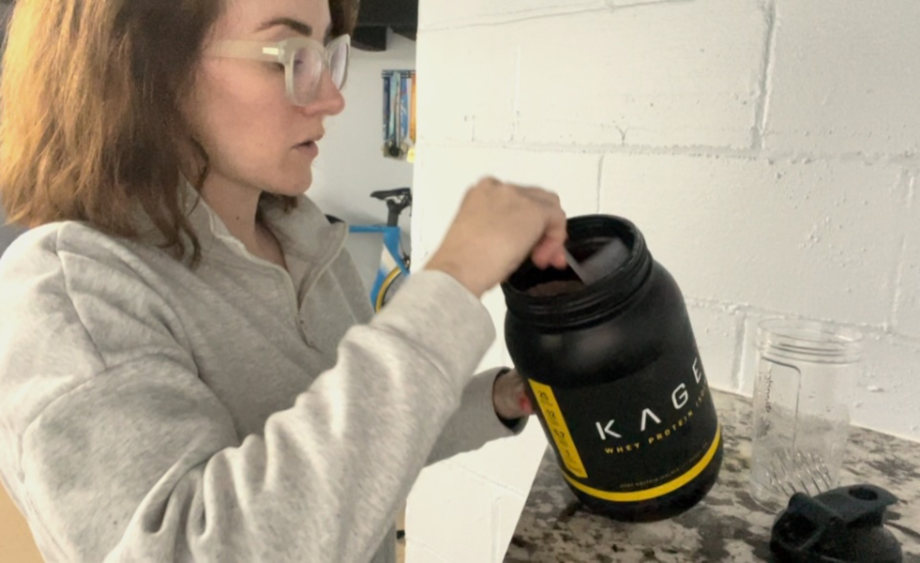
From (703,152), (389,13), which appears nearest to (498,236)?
(703,152)

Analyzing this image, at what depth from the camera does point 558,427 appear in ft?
1.82

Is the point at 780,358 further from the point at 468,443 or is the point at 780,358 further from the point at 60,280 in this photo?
the point at 60,280

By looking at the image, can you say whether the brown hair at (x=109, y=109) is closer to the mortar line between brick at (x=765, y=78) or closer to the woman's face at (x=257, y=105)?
the woman's face at (x=257, y=105)

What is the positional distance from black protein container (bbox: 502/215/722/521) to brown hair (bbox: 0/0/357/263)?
36 centimetres

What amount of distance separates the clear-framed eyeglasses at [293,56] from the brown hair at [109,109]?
0.11 feet

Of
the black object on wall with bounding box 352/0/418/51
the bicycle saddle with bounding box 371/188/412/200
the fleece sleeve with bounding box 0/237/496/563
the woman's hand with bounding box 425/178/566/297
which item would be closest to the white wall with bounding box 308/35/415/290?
the bicycle saddle with bounding box 371/188/412/200

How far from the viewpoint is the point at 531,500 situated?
2.17 ft

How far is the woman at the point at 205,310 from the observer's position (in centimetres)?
46

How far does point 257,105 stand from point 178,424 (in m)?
0.34

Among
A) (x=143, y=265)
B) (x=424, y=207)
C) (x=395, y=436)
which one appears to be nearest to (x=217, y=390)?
(x=143, y=265)

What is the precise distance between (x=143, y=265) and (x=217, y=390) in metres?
0.14

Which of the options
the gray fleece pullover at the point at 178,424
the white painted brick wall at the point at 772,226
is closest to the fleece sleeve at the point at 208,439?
the gray fleece pullover at the point at 178,424

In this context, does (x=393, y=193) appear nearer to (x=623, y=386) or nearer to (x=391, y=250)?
(x=391, y=250)

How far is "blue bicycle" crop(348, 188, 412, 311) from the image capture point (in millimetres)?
2084
